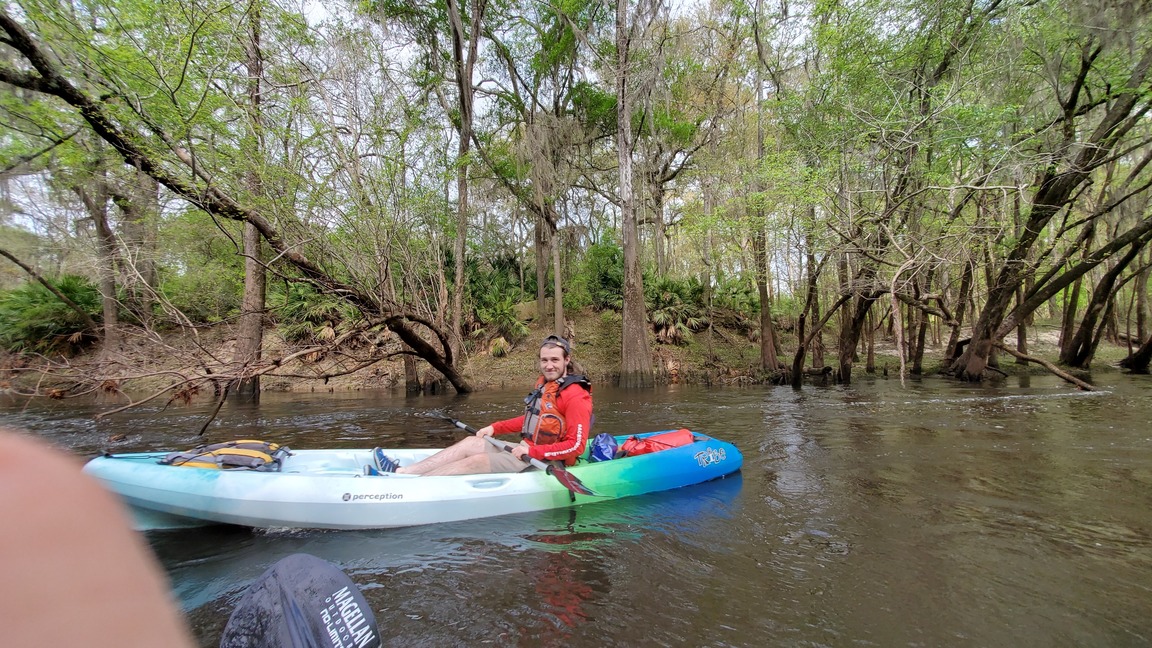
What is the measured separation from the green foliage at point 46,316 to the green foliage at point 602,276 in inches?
576

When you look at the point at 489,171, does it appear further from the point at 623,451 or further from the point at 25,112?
the point at 623,451

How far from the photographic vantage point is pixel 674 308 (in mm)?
17234

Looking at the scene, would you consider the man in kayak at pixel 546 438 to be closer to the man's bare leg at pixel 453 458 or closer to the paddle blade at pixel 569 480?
the man's bare leg at pixel 453 458

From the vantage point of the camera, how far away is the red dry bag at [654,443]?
5492 mm

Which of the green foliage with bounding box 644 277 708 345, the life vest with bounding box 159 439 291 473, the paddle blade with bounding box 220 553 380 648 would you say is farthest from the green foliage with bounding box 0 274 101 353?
the paddle blade with bounding box 220 553 380 648

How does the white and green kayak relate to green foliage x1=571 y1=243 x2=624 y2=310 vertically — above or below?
below

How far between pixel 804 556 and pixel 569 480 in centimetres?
194

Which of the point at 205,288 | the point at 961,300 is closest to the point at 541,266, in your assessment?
the point at 205,288

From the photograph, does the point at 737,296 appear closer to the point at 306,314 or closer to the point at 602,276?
the point at 602,276

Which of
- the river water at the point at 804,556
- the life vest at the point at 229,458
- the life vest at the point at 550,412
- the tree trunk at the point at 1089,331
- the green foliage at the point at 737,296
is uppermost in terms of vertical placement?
the green foliage at the point at 737,296

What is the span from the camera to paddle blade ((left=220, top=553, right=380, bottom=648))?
1650 millimetres

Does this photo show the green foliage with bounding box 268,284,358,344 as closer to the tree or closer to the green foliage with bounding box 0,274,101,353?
the green foliage with bounding box 0,274,101,353

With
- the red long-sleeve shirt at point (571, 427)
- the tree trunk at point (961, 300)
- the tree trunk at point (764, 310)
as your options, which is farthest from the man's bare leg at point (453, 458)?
the tree trunk at point (961, 300)

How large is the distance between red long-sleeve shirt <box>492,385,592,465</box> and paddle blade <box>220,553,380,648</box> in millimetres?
3112
